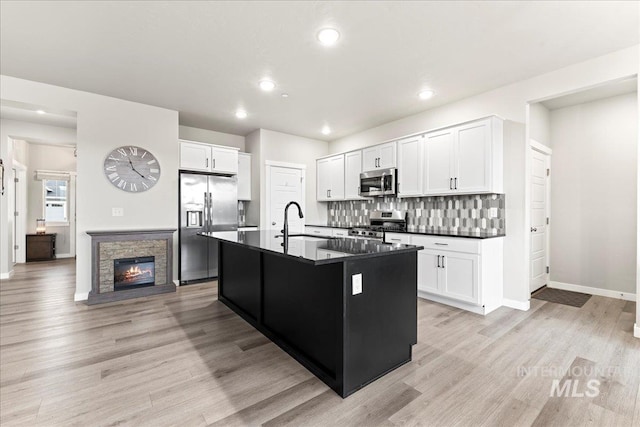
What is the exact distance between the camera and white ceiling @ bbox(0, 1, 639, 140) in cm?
236

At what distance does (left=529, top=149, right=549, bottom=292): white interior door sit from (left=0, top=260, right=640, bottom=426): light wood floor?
0.94 meters

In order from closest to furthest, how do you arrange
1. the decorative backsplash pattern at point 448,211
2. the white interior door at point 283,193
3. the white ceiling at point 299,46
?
the white ceiling at point 299,46, the decorative backsplash pattern at point 448,211, the white interior door at point 283,193

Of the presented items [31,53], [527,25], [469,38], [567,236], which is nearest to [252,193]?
[31,53]

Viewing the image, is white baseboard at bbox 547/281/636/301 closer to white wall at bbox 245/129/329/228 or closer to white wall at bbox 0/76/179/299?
white wall at bbox 245/129/329/228

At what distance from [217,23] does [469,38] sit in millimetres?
2244

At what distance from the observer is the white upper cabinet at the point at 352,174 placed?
5477 mm

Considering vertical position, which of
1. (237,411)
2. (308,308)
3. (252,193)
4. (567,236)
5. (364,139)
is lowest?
(237,411)

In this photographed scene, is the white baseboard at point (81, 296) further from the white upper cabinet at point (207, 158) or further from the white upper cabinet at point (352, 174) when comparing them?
the white upper cabinet at point (352, 174)

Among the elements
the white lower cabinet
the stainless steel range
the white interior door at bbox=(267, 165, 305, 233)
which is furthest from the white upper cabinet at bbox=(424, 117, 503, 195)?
the white interior door at bbox=(267, 165, 305, 233)

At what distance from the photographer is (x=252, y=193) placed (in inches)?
234

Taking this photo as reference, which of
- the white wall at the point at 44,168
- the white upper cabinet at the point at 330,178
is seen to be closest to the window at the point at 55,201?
the white wall at the point at 44,168

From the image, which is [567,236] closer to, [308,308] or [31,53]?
[308,308]

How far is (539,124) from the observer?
4.30 meters

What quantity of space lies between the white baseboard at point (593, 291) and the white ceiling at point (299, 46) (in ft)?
10.1
